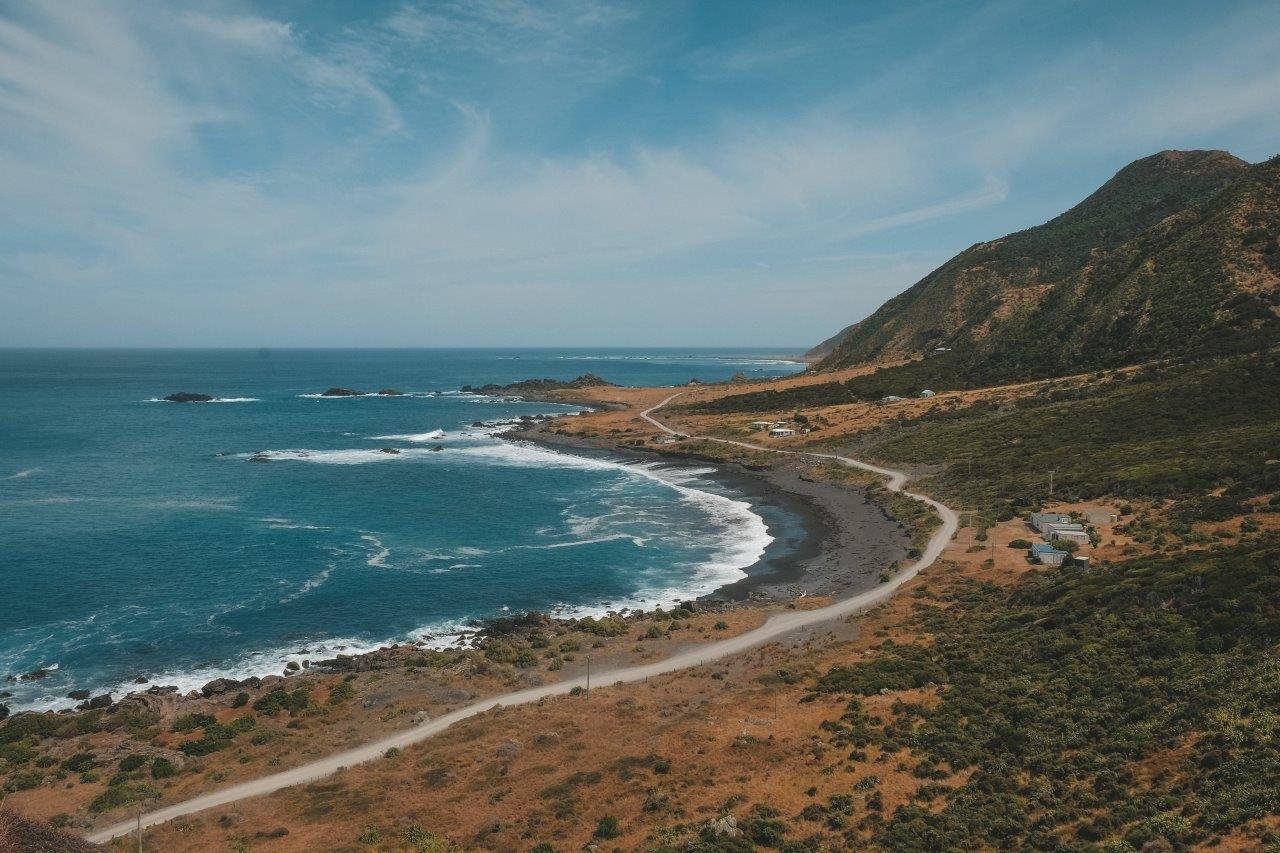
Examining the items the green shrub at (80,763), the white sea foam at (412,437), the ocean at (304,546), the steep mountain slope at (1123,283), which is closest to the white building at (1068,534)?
the ocean at (304,546)

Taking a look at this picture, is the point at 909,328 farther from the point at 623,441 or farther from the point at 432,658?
the point at 432,658

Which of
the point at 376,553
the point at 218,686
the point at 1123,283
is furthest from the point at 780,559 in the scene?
the point at 1123,283

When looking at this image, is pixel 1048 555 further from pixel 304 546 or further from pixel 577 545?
pixel 304 546

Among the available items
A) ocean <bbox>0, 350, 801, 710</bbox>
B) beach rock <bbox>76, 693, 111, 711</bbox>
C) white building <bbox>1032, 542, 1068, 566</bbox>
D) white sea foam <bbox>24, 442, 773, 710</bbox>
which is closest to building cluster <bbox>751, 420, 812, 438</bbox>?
ocean <bbox>0, 350, 801, 710</bbox>

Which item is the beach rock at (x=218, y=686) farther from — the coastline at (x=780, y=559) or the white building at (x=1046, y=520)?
the white building at (x=1046, y=520)

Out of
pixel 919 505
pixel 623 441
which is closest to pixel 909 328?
pixel 623 441

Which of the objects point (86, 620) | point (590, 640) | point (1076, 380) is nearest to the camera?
point (590, 640)

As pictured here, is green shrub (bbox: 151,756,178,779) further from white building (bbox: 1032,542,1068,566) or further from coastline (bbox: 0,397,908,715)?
white building (bbox: 1032,542,1068,566)
